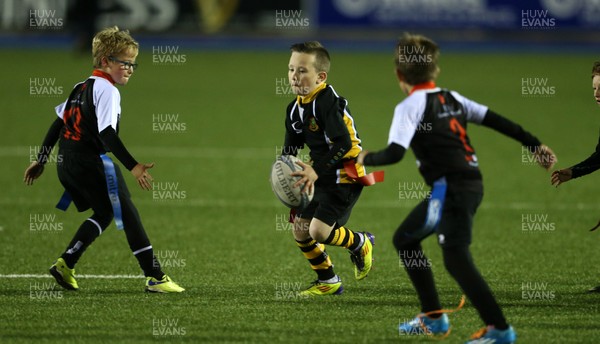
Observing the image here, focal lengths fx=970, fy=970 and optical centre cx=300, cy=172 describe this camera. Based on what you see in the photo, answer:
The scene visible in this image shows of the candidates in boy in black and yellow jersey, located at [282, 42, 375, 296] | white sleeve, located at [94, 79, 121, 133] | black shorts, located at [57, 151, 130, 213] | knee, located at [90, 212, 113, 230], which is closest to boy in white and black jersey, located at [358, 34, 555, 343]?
boy in black and yellow jersey, located at [282, 42, 375, 296]

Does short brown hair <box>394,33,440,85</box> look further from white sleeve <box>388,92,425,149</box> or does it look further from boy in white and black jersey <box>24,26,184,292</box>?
boy in white and black jersey <box>24,26,184,292</box>

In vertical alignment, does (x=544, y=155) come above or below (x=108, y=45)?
below

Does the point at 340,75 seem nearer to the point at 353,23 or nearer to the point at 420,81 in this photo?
the point at 353,23

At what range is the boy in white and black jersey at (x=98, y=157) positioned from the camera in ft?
23.0

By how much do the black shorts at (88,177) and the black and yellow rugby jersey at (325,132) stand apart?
1339 mm

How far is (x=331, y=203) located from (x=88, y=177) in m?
1.79

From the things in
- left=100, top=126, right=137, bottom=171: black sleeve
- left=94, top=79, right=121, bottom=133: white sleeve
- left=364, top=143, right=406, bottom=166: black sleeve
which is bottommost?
left=100, top=126, right=137, bottom=171: black sleeve

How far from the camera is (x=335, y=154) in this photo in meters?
6.69

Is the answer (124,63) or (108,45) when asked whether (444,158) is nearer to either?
(124,63)

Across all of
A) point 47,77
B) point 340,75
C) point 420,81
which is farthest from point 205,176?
point 340,75

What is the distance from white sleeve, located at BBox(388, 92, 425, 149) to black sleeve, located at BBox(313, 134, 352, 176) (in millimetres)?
1230

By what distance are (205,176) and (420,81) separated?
8257 mm

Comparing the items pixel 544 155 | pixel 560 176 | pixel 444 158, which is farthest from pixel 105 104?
pixel 560 176

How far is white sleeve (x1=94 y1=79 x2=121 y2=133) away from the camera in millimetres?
6777
